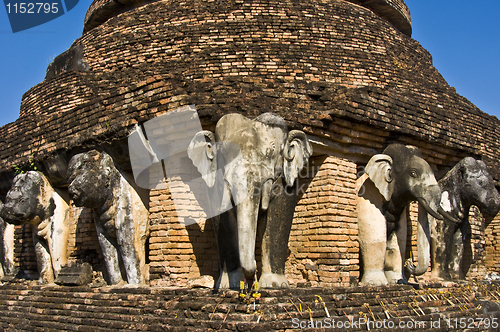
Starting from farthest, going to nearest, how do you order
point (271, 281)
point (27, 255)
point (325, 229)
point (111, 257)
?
1. point (27, 255)
2. point (111, 257)
3. point (325, 229)
4. point (271, 281)

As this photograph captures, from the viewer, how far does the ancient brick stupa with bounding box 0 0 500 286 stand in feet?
20.4

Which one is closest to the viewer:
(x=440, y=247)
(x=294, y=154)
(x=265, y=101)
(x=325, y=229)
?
(x=294, y=154)

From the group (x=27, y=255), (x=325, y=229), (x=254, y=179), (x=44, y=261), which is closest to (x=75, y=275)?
(x=44, y=261)

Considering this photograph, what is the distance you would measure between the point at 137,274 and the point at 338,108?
143 inches

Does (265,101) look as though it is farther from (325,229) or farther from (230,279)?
(230,279)

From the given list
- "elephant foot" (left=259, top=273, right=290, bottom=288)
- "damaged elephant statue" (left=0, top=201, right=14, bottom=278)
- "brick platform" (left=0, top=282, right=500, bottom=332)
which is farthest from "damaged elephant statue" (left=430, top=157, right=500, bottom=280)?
"damaged elephant statue" (left=0, top=201, right=14, bottom=278)

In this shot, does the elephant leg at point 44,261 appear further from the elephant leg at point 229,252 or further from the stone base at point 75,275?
the elephant leg at point 229,252

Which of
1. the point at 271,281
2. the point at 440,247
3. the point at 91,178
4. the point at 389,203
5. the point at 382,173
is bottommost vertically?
the point at 271,281

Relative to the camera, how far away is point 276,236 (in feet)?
18.5

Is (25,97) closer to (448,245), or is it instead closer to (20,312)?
(20,312)

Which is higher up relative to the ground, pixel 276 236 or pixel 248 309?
pixel 276 236

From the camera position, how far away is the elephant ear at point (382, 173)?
6523mm

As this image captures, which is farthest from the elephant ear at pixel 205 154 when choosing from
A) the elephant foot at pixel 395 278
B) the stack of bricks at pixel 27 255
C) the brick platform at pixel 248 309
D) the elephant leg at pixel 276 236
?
the stack of bricks at pixel 27 255

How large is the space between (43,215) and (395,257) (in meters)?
5.78
